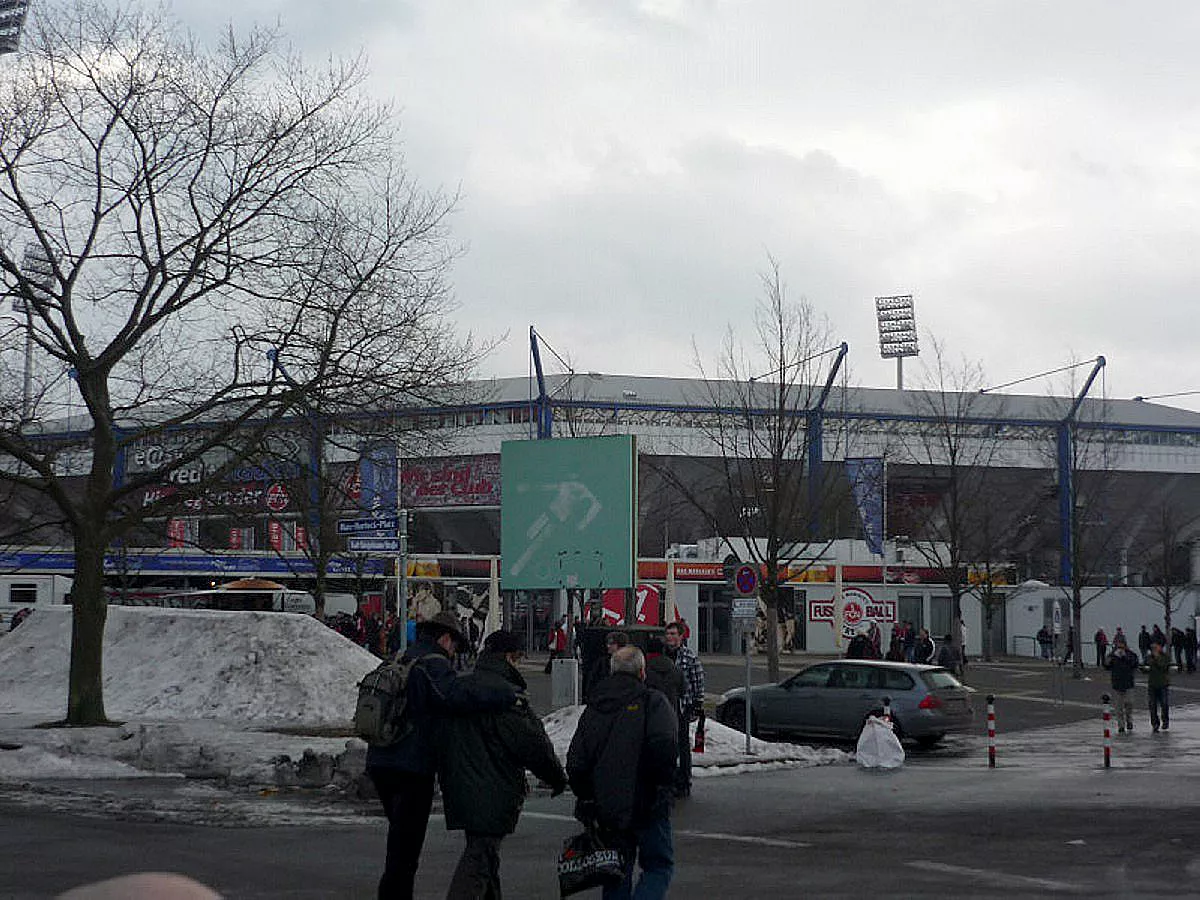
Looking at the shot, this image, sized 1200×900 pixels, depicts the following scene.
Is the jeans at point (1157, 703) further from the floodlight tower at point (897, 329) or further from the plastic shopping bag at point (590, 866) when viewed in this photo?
the floodlight tower at point (897, 329)

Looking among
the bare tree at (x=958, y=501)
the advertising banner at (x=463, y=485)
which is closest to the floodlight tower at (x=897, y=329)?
the bare tree at (x=958, y=501)

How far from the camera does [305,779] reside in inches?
648

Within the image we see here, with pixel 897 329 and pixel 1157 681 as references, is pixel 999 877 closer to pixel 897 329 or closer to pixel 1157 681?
pixel 1157 681

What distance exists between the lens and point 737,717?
24062mm

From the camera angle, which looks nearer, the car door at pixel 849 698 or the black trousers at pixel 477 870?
the black trousers at pixel 477 870

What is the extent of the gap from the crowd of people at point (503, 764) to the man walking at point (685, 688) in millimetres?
7518

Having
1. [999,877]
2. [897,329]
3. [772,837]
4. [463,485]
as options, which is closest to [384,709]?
[999,877]

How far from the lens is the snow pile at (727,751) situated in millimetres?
18886

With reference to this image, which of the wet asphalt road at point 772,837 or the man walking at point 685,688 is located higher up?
the man walking at point 685,688

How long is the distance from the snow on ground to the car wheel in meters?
2.53

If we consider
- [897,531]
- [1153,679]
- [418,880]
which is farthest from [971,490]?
[418,880]

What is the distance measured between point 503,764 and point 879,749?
12.4m

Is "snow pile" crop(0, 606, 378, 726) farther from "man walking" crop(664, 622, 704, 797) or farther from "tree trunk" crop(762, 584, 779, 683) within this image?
"man walking" crop(664, 622, 704, 797)

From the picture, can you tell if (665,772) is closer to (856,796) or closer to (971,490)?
(856,796)
